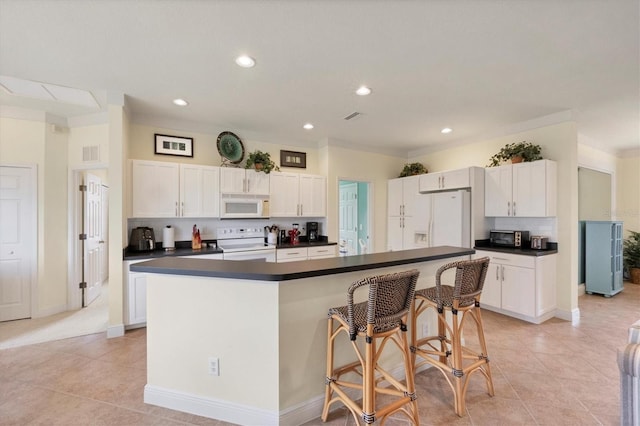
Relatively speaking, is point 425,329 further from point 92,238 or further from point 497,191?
point 92,238

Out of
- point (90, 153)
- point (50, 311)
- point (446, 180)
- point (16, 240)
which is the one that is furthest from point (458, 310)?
point (16, 240)

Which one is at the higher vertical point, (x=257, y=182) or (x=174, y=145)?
(x=174, y=145)

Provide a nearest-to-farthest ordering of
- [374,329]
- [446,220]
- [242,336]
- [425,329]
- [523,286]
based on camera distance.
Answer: [374,329], [242,336], [425,329], [523,286], [446,220]

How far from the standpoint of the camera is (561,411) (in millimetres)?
1992

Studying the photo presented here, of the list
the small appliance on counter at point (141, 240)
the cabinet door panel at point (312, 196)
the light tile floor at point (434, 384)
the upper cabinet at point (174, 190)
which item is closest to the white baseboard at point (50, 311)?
the light tile floor at point (434, 384)

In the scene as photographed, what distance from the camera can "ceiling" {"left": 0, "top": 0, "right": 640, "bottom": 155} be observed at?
188cm

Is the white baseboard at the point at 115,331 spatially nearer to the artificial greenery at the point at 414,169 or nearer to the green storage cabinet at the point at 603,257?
the artificial greenery at the point at 414,169

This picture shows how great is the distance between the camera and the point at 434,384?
2316 millimetres

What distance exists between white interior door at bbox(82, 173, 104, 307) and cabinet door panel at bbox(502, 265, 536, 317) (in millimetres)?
6009

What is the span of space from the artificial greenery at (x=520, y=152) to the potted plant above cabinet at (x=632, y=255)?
355 cm

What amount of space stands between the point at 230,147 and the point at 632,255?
7688mm

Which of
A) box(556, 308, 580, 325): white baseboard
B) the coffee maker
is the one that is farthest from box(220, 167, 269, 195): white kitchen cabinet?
box(556, 308, 580, 325): white baseboard

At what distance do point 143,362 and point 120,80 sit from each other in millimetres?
2740

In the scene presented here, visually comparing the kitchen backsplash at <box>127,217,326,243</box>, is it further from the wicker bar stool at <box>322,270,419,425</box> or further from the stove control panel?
the wicker bar stool at <box>322,270,419,425</box>
